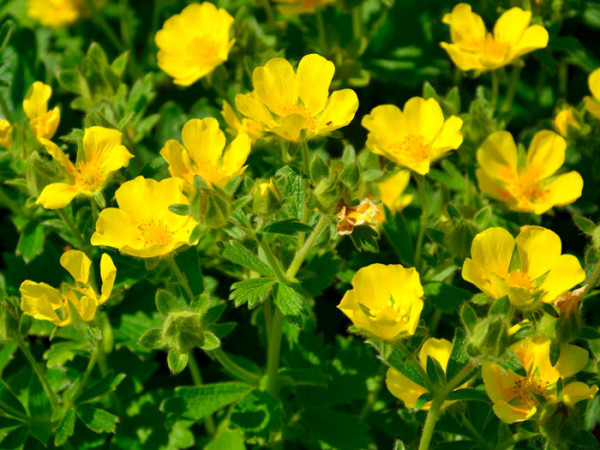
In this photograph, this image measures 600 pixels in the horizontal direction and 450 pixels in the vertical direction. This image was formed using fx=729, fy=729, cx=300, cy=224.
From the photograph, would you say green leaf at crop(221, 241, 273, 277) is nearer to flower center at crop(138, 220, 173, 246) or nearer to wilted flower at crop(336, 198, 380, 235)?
flower center at crop(138, 220, 173, 246)

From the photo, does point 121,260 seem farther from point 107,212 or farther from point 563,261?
point 563,261

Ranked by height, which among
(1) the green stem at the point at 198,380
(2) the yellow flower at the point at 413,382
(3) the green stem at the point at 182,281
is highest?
(3) the green stem at the point at 182,281

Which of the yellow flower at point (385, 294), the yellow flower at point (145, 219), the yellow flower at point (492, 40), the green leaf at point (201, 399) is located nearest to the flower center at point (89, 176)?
the yellow flower at point (145, 219)

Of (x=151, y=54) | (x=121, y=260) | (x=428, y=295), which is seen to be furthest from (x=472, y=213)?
(x=151, y=54)

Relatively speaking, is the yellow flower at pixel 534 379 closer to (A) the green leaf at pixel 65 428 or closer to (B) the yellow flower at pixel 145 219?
(B) the yellow flower at pixel 145 219

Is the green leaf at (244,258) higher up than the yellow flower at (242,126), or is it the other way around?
the yellow flower at (242,126)

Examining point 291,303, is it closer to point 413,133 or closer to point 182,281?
point 182,281

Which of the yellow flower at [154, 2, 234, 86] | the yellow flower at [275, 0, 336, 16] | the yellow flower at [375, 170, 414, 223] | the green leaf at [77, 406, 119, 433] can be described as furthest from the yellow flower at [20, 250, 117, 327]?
the yellow flower at [275, 0, 336, 16]
